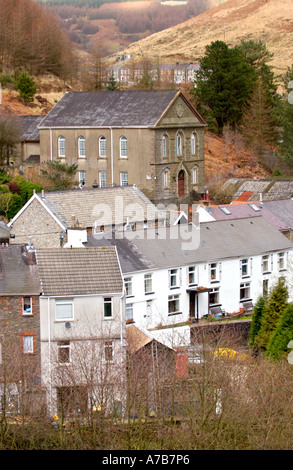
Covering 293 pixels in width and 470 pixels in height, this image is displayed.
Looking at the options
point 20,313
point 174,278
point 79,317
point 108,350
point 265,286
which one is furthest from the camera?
point 265,286

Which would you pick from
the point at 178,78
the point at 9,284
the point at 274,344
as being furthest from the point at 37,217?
the point at 178,78

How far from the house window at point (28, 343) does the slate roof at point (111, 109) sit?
86.8 ft

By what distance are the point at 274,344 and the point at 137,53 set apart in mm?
100141

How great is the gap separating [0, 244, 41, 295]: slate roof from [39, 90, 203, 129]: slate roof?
77.0ft

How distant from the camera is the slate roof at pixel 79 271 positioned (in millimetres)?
31312

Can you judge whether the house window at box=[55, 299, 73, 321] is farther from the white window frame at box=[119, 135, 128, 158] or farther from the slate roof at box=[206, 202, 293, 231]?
the white window frame at box=[119, 135, 128, 158]

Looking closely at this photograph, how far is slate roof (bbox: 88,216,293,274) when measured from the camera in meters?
37.1

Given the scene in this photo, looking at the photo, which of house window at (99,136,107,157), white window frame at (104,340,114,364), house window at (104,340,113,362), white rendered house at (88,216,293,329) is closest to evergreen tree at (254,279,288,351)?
white rendered house at (88,216,293,329)

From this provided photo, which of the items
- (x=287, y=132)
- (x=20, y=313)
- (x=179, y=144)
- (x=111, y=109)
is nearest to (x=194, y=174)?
(x=179, y=144)

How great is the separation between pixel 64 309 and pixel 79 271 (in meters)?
1.66

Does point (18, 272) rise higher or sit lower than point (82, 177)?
lower

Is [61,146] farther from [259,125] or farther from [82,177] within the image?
[259,125]

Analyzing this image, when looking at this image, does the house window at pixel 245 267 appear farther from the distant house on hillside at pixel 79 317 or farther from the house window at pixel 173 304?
the distant house on hillside at pixel 79 317

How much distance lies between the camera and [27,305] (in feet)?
101
